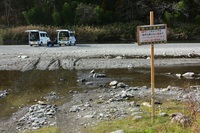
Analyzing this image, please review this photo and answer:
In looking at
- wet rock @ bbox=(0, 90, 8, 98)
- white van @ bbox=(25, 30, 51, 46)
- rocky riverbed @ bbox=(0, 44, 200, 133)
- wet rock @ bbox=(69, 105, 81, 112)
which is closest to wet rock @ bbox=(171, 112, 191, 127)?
rocky riverbed @ bbox=(0, 44, 200, 133)

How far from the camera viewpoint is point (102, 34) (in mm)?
41062

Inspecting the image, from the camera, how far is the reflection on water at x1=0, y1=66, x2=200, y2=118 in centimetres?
1094

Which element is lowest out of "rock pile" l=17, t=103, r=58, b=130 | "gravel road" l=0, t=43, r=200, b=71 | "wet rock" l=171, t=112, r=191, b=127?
"rock pile" l=17, t=103, r=58, b=130

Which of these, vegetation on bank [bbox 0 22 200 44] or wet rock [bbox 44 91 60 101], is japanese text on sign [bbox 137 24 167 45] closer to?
wet rock [bbox 44 91 60 101]

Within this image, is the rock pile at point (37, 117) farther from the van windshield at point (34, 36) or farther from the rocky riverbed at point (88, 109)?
the van windshield at point (34, 36)

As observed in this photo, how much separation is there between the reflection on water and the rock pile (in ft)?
2.56

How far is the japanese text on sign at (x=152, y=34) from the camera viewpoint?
21.3ft

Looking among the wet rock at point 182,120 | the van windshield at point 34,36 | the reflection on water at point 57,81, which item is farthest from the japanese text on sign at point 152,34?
the van windshield at point 34,36

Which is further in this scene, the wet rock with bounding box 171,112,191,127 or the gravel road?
the gravel road

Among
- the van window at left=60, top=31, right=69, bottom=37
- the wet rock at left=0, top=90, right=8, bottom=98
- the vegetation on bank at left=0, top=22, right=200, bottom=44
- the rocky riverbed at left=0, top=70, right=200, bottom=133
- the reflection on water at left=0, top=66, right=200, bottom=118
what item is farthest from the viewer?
the vegetation on bank at left=0, top=22, right=200, bottom=44

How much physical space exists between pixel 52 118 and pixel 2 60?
14.2 m

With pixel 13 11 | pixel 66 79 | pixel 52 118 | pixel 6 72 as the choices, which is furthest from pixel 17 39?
pixel 52 118

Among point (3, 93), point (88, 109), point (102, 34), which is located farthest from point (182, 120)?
point (102, 34)

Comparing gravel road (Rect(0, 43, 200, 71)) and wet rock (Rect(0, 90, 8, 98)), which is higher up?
gravel road (Rect(0, 43, 200, 71))
